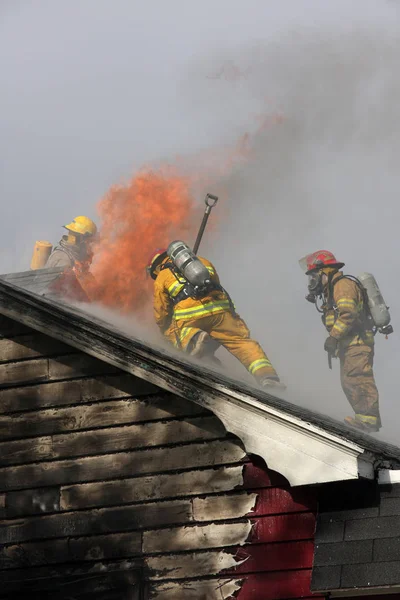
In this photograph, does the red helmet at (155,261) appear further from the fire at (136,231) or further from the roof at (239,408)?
the roof at (239,408)

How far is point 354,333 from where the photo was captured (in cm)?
1395

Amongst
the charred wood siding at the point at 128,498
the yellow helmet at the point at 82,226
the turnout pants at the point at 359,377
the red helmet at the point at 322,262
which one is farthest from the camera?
the yellow helmet at the point at 82,226

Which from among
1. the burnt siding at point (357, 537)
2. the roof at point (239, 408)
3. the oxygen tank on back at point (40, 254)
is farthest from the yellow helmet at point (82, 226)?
the burnt siding at point (357, 537)

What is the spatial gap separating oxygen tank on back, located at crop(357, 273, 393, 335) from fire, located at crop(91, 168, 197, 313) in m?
3.71

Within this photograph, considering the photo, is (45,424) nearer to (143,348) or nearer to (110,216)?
(143,348)

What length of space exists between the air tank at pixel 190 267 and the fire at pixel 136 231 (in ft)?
11.4

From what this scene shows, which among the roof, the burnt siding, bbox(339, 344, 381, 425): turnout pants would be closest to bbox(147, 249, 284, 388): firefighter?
bbox(339, 344, 381, 425): turnout pants

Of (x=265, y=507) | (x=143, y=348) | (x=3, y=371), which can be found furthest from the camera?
(x=3, y=371)

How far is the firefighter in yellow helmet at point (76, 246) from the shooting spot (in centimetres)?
1694

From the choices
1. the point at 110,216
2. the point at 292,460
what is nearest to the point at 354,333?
the point at 110,216

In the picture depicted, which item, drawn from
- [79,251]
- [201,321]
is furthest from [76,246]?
[201,321]

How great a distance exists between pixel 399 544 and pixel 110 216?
1559cm

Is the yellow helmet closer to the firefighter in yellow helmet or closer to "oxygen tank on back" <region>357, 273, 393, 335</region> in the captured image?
the firefighter in yellow helmet

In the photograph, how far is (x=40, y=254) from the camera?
58.2 feet
